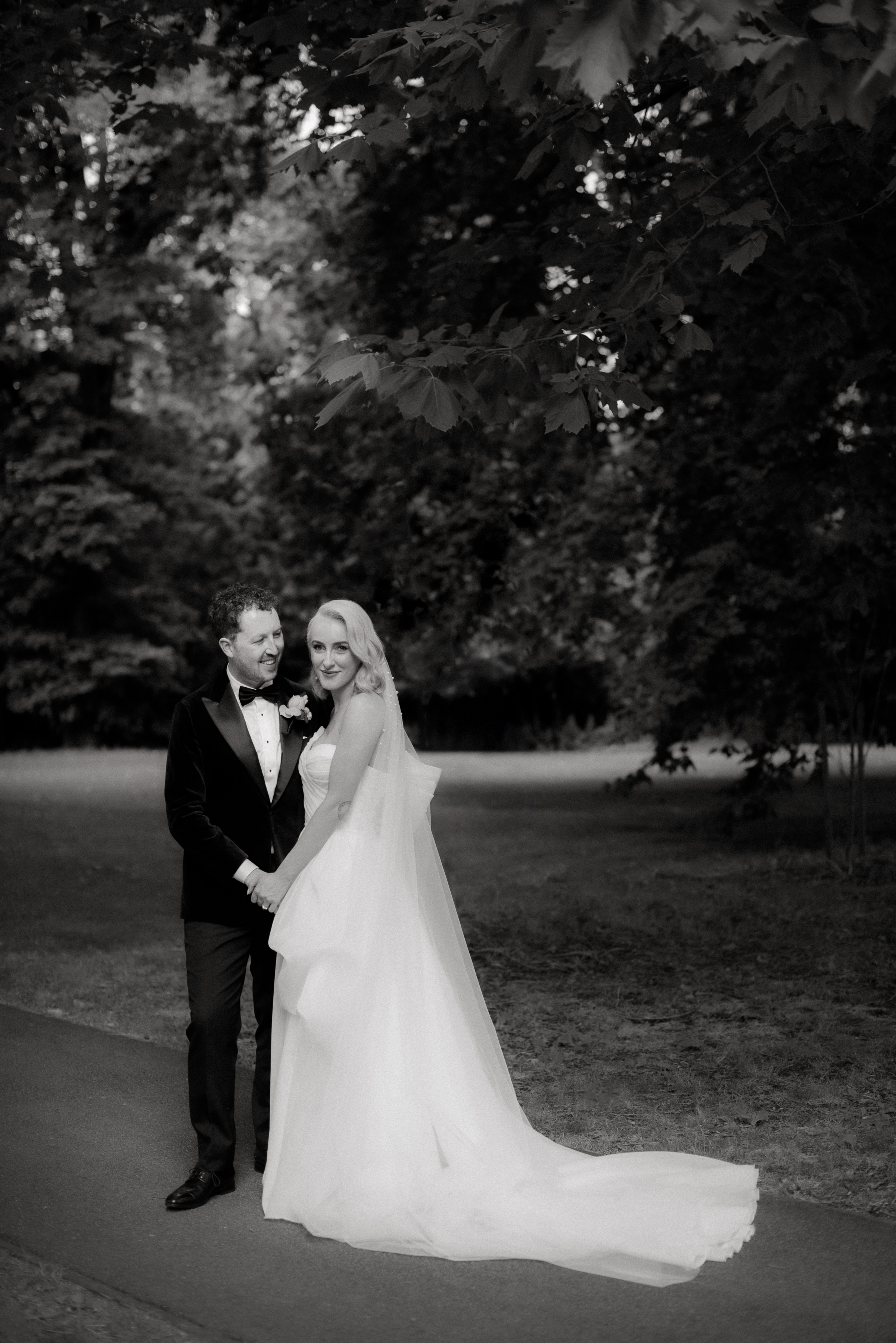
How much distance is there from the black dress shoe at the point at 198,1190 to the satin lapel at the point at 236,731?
1.36m

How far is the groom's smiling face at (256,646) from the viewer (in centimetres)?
521

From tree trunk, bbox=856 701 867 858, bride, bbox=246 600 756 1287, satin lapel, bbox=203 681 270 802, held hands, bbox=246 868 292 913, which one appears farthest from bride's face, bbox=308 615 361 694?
tree trunk, bbox=856 701 867 858

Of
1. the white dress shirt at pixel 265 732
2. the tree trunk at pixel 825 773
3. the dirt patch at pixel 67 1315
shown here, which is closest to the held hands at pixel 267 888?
the white dress shirt at pixel 265 732

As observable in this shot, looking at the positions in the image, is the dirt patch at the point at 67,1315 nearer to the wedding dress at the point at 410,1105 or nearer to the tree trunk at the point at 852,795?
the wedding dress at the point at 410,1105

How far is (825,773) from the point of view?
13.9 m

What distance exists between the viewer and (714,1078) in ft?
22.0

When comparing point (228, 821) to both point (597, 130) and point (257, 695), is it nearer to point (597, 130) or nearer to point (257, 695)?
point (257, 695)

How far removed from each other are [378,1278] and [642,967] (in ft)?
17.0

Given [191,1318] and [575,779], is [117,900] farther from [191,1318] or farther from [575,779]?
[575,779]

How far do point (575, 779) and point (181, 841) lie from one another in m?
21.7

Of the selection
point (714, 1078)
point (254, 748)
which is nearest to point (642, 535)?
point (714, 1078)

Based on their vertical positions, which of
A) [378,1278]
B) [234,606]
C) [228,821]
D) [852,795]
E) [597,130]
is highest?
[597,130]

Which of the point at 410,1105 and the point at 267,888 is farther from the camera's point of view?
the point at 267,888

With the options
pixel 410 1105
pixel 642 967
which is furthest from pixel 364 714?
pixel 642 967
